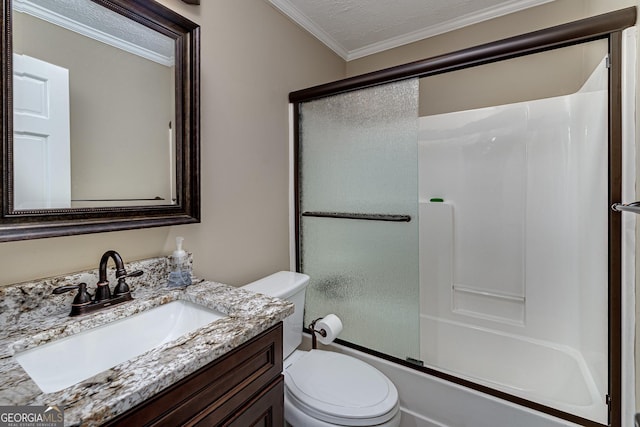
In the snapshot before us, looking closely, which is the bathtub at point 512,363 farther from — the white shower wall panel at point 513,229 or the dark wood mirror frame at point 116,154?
the dark wood mirror frame at point 116,154

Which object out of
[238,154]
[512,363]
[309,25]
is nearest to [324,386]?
[238,154]

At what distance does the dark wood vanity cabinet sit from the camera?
598mm

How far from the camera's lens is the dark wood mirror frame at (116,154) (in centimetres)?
76

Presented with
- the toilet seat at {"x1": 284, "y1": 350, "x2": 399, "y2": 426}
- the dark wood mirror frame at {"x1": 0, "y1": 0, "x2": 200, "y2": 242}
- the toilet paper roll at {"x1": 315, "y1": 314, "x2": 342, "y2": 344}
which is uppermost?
the dark wood mirror frame at {"x1": 0, "y1": 0, "x2": 200, "y2": 242}

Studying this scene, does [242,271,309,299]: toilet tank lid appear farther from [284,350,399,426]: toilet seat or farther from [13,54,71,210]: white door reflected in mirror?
[13,54,71,210]: white door reflected in mirror

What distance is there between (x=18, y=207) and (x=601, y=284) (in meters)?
2.17

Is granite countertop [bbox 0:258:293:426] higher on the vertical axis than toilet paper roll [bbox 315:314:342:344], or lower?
higher

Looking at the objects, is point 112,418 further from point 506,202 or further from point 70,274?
point 506,202

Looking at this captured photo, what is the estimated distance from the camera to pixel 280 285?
139 cm

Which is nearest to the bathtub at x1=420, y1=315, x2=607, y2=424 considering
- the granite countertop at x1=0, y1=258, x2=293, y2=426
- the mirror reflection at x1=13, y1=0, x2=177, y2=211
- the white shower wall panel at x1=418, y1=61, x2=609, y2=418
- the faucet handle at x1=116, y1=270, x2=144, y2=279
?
the white shower wall panel at x1=418, y1=61, x2=609, y2=418

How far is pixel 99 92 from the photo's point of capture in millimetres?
Answer: 965

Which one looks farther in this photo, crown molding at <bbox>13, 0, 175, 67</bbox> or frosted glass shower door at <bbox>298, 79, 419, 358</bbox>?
frosted glass shower door at <bbox>298, 79, 419, 358</bbox>

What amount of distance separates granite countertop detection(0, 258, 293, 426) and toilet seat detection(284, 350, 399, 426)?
0.50 m

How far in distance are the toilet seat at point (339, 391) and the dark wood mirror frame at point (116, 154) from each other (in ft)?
2.70
